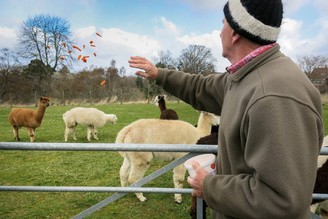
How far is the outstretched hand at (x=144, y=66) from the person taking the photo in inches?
92.4

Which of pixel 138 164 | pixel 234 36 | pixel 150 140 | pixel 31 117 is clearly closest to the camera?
pixel 234 36

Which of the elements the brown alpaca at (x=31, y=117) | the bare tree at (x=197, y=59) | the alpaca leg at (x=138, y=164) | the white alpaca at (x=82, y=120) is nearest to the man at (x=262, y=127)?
the alpaca leg at (x=138, y=164)

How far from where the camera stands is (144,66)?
93.0 inches

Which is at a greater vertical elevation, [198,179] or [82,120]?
[198,179]

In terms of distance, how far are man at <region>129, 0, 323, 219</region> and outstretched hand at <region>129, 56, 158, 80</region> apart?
0.95m

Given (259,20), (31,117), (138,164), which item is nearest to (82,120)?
(31,117)

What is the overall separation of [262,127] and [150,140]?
4507 mm

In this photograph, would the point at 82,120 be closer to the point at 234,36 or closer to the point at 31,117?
the point at 31,117

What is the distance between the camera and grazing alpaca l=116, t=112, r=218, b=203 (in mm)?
5375

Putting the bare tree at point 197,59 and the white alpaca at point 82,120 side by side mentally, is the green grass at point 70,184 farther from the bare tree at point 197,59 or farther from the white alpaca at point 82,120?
the bare tree at point 197,59

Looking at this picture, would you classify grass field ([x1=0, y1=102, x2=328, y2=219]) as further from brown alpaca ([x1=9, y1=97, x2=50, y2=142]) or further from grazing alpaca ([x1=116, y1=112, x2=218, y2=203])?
brown alpaca ([x1=9, y1=97, x2=50, y2=142])

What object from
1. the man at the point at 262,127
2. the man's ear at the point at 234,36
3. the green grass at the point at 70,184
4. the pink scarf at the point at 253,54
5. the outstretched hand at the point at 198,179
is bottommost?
the green grass at the point at 70,184

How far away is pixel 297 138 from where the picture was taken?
3.58 ft

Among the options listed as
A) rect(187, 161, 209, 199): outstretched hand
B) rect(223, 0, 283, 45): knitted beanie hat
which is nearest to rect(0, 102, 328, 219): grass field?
rect(187, 161, 209, 199): outstretched hand
